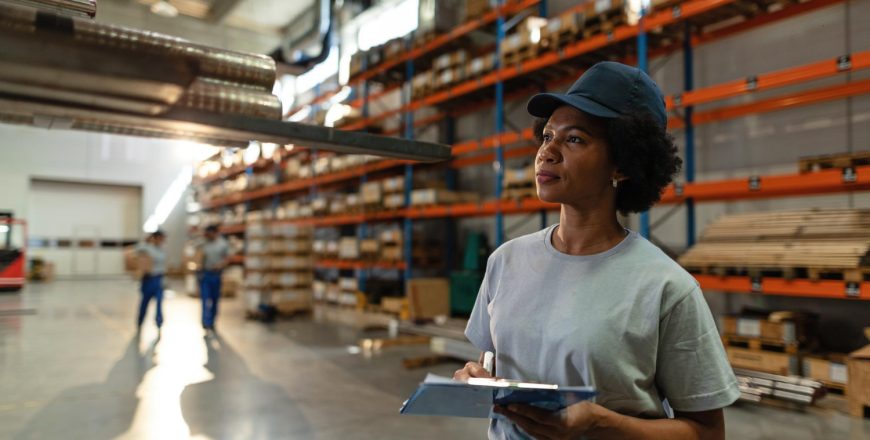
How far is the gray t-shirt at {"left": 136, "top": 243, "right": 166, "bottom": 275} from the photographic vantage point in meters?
9.20

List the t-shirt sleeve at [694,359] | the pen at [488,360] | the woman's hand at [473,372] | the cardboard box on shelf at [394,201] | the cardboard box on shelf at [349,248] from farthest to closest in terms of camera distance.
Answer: the cardboard box on shelf at [349,248] → the cardboard box on shelf at [394,201] → the pen at [488,360] → the woman's hand at [473,372] → the t-shirt sleeve at [694,359]

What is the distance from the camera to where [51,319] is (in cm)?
1121

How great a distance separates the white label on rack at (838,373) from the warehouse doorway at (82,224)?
26374 mm

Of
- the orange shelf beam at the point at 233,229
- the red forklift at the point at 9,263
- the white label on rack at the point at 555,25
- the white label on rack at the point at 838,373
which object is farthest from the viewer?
the orange shelf beam at the point at 233,229

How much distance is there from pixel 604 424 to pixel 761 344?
531 cm

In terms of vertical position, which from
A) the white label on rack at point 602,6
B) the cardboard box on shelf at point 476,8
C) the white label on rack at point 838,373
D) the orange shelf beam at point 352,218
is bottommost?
the white label on rack at point 838,373

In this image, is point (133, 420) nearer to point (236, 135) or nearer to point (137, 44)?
point (236, 135)

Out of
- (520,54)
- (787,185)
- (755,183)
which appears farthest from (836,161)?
(520,54)

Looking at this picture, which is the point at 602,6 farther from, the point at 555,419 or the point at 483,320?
the point at 555,419

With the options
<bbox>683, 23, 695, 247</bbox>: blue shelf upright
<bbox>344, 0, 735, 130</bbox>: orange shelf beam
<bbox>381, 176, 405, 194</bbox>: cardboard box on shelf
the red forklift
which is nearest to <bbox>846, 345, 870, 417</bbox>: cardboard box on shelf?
<bbox>683, 23, 695, 247</bbox>: blue shelf upright

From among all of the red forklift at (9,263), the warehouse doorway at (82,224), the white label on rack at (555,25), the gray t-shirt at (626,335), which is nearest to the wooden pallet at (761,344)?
the white label on rack at (555,25)

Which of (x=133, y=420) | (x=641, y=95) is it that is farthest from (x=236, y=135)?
(x=133, y=420)

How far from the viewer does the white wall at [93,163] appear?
2244 centimetres

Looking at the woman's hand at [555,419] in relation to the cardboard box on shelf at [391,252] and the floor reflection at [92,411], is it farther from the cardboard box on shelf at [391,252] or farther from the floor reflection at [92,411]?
the cardboard box on shelf at [391,252]
